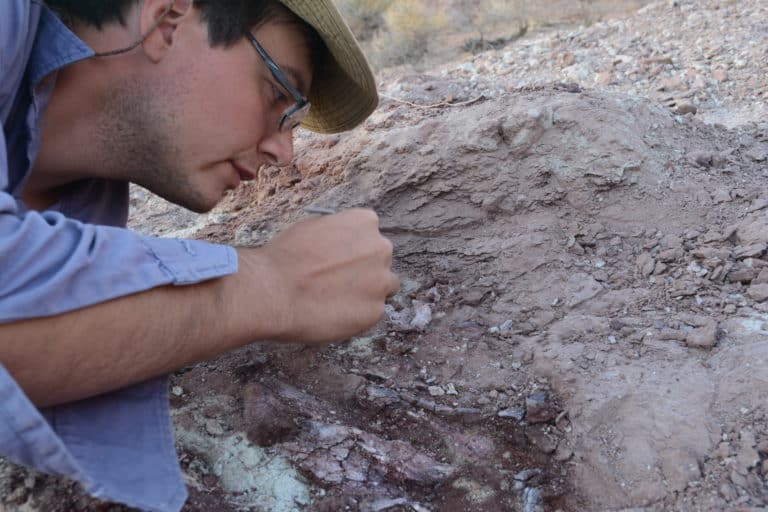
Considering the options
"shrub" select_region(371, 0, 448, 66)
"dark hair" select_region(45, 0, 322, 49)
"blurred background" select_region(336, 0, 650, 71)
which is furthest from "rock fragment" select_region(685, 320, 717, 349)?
"shrub" select_region(371, 0, 448, 66)

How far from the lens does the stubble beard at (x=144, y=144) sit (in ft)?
5.32

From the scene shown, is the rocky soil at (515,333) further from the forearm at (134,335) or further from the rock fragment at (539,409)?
the forearm at (134,335)

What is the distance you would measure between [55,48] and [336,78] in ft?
2.44

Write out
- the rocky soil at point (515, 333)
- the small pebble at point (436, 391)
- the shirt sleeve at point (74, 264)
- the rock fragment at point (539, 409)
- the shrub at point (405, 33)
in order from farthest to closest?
1. the shrub at point (405, 33)
2. the small pebble at point (436, 391)
3. the rock fragment at point (539, 409)
4. the rocky soil at point (515, 333)
5. the shirt sleeve at point (74, 264)

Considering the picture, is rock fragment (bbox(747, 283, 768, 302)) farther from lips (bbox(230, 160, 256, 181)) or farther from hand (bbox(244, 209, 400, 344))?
lips (bbox(230, 160, 256, 181))

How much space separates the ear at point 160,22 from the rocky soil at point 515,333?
0.83m

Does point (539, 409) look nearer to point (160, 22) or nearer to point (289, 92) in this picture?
point (289, 92)

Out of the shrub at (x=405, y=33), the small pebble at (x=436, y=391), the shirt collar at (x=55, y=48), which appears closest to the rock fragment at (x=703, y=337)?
the small pebble at (x=436, y=391)

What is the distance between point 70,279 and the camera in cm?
117

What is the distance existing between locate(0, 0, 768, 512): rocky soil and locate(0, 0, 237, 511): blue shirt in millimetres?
165

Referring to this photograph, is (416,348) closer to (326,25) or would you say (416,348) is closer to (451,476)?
(451,476)

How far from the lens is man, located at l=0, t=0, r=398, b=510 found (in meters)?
1.18

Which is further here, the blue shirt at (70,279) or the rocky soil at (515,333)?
the rocky soil at (515,333)

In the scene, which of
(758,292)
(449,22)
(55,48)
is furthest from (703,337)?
(449,22)
